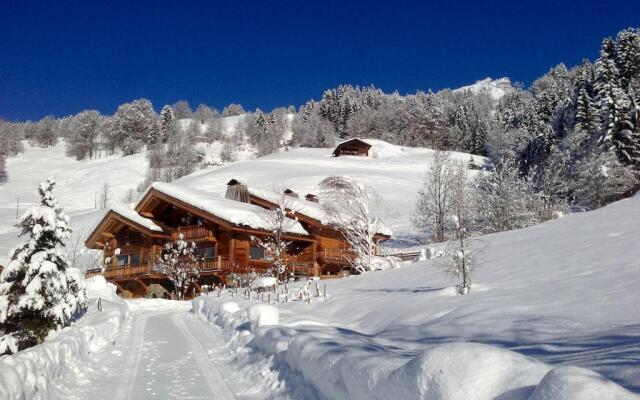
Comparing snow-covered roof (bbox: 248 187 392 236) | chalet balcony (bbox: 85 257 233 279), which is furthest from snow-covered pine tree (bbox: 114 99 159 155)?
snow-covered roof (bbox: 248 187 392 236)

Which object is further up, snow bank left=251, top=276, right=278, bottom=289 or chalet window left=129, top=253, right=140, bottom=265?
chalet window left=129, top=253, right=140, bottom=265

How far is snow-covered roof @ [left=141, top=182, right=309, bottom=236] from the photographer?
103 ft

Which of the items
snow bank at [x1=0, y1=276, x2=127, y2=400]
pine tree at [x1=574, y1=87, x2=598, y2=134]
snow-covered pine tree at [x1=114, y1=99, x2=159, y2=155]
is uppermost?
snow-covered pine tree at [x1=114, y1=99, x2=159, y2=155]

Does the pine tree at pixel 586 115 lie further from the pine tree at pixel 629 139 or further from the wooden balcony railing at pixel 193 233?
the wooden balcony railing at pixel 193 233

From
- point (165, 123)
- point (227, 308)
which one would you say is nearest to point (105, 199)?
point (165, 123)

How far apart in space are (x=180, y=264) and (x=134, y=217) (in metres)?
5.39

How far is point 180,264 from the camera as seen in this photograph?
3256 cm

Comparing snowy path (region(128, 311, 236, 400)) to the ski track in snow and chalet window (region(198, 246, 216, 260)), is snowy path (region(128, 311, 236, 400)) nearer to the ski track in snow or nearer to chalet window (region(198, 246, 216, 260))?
the ski track in snow

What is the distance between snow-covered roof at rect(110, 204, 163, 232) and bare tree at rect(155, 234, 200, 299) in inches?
65.7

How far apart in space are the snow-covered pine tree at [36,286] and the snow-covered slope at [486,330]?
15.7 ft

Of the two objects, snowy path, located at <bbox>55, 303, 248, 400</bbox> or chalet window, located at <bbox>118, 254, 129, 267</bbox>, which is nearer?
snowy path, located at <bbox>55, 303, 248, 400</bbox>

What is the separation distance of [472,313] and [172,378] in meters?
5.68

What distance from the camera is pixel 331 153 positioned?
336 feet

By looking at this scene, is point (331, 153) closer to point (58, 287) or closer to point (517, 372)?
point (58, 287)
